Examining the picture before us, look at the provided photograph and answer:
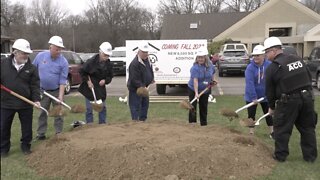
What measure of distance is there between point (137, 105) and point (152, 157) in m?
2.92

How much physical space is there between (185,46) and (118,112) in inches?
170

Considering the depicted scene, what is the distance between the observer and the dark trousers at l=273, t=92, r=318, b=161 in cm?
649

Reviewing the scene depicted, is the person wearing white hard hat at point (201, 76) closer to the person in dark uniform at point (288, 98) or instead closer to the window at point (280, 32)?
the person in dark uniform at point (288, 98)

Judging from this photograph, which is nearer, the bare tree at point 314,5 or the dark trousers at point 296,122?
the dark trousers at point 296,122

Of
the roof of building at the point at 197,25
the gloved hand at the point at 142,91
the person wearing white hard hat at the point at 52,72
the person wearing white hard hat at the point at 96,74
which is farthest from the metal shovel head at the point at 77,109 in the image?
the roof of building at the point at 197,25

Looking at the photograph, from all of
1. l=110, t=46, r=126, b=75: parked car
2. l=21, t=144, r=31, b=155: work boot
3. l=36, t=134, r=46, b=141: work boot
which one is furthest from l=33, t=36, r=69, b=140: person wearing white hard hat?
l=110, t=46, r=126, b=75: parked car

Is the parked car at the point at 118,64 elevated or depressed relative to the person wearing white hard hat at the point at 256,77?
depressed

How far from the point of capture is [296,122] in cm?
679

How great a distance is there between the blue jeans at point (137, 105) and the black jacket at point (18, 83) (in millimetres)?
2228

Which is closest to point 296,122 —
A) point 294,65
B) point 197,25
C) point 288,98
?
point 288,98

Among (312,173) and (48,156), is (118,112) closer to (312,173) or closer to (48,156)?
(48,156)

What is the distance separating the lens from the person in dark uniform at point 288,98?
6453mm

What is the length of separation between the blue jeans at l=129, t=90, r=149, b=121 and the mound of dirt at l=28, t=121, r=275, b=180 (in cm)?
131

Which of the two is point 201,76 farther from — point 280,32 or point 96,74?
point 280,32
